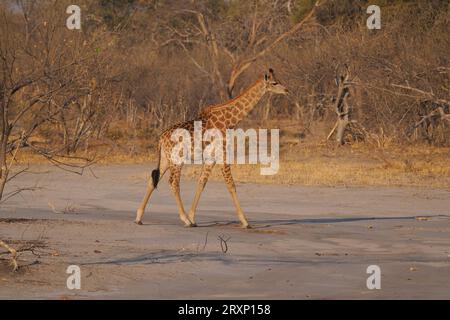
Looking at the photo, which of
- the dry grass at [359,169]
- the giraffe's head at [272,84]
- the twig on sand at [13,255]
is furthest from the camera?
the dry grass at [359,169]

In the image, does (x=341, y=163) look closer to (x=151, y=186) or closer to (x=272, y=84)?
(x=272, y=84)

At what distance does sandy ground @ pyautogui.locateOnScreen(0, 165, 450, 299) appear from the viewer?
8.93 m

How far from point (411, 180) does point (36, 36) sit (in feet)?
27.2

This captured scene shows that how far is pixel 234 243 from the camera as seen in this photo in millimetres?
11625

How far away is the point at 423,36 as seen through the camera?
26.0 meters

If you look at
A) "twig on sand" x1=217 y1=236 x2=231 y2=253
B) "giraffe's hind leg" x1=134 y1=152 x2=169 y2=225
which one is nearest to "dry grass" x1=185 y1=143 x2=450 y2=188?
"giraffe's hind leg" x1=134 y1=152 x2=169 y2=225

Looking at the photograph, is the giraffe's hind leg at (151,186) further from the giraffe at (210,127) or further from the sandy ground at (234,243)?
the sandy ground at (234,243)

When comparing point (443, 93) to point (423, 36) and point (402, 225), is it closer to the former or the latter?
point (423, 36)

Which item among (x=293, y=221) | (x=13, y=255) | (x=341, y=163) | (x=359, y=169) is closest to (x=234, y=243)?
(x=293, y=221)

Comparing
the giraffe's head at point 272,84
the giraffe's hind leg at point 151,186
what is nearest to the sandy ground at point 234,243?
the giraffe's hind leg at point 151,186

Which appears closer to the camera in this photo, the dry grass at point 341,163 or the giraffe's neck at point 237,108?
the giraffe's neck at point 237,108

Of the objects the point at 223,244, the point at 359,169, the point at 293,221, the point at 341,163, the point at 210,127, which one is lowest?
the point at 223,244

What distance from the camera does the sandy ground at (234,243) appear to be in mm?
8930
